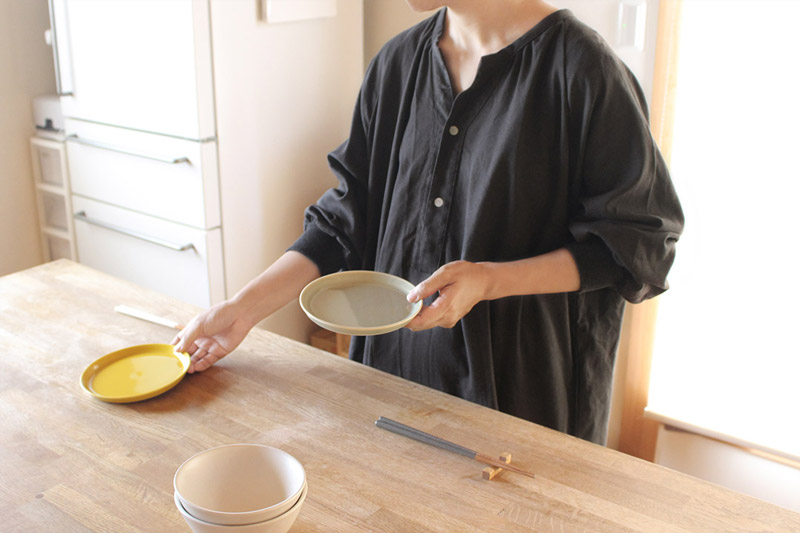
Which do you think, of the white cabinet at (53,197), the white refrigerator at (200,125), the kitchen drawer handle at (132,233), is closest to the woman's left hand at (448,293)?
the white refrigerator at (200,125)

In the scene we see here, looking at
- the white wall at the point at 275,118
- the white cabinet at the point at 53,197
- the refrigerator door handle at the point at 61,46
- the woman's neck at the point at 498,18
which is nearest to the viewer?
the woman's neck at the point at 498,18

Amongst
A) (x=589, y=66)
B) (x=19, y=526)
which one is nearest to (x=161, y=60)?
(x=589, y=66)

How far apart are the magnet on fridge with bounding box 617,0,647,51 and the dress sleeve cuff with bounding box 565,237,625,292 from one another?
1.09 metres

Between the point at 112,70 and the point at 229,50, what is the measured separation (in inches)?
18.2

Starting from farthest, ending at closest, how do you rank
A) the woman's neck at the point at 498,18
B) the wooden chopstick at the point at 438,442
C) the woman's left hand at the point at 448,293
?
the woman's neck at the point at 498,18 < the woman's left hand at the point at 448,293 < the wooden chopstick at the point at 438,442

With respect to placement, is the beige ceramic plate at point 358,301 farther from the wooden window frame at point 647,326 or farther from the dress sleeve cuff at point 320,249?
the wooden window frame at point 647,326

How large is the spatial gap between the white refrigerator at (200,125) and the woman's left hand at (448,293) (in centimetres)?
138

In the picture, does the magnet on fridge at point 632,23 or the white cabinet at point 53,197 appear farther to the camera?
→ the white cabinet at point 53,197

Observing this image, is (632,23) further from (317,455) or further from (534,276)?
(317,455)

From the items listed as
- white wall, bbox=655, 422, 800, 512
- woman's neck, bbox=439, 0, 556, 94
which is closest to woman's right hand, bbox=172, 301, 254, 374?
woman's neck, bbox=439, 0, 556, 94

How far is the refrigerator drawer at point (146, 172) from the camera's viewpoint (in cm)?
233

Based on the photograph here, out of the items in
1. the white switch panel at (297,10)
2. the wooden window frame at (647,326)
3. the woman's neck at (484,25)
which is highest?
the white switch panel at (297,10)

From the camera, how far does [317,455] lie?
3.43ft

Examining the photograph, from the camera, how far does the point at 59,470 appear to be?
1006 mm
